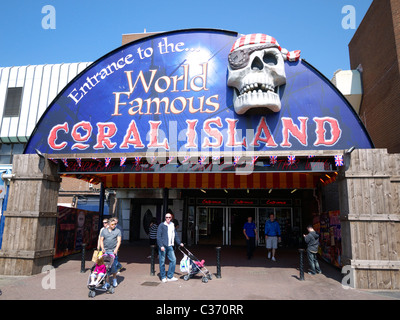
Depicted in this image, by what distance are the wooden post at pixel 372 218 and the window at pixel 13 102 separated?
20.8 meters

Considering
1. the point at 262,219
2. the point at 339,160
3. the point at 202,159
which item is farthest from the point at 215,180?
the point at 339,160

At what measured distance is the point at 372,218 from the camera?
25.5ft

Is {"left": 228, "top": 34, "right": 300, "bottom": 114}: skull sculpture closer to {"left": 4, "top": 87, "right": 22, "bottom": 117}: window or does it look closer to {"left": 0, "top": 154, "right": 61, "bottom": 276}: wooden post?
{"left": 0, "top": 154, "right": 61, "bottom": 276}: wooden post

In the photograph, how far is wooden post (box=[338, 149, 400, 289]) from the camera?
754 centimetres

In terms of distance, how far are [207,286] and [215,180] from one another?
23.1ft

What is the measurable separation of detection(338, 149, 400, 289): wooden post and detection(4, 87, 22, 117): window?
2079cm

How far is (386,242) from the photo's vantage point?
25.2 ft

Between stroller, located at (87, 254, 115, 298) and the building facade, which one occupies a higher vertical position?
the building facade

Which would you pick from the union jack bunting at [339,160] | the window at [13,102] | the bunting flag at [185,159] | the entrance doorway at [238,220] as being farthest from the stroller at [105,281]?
the window at [13,102]

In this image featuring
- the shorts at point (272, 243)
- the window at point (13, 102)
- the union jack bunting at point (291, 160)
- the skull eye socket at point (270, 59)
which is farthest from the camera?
the window at point (13, 102)

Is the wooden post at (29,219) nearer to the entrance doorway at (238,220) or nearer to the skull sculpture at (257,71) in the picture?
the skull sculpture at (257,71)

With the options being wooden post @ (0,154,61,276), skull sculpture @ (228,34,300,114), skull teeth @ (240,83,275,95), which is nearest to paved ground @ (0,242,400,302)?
wooden post @ (0,154,61,276)

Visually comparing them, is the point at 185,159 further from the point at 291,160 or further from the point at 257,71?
the point at 257,71

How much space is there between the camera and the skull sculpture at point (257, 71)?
8.97m
